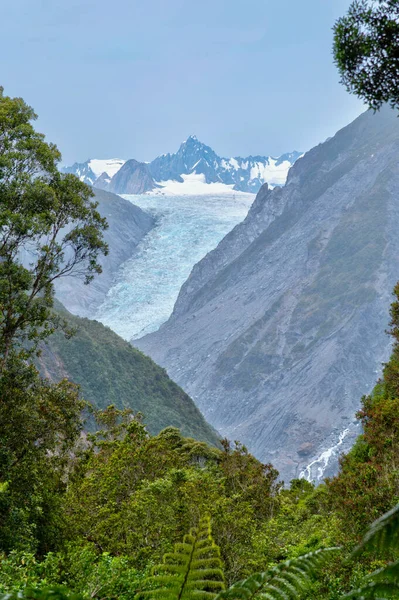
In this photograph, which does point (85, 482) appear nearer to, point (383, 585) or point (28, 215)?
point (28, 215)

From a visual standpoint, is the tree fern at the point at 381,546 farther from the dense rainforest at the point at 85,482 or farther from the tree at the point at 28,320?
the tree at the point at 28,320

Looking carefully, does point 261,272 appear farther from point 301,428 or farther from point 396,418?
point 396,418

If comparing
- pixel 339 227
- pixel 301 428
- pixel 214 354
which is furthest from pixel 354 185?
pixel 301 428

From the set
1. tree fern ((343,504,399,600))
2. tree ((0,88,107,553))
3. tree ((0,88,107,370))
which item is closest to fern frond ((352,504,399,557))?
tree fern ((343,504,399,600))

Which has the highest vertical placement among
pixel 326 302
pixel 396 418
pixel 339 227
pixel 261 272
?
pixel 339 227

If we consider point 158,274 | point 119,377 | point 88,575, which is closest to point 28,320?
point 88,575

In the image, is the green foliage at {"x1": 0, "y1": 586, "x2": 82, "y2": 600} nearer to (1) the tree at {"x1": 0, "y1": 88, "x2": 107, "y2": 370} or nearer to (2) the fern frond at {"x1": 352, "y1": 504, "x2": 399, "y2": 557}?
(2) the fern frond at {"x1": 352, "y1": 504, "x2": 399, "y2": 557}
